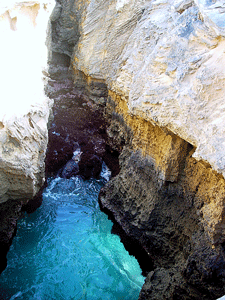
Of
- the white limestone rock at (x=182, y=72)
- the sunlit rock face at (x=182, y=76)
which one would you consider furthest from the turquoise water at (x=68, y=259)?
the white limestone rock at (x=182, y=72)

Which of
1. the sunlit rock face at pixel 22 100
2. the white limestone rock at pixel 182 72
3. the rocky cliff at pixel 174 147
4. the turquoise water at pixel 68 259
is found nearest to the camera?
the white limestone rock at pixel 182 72

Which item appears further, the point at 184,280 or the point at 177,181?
the point at 177,181

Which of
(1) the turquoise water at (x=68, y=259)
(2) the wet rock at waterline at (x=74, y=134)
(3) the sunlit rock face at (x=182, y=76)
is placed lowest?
(1) the turquoise water at (x=68, y=259)

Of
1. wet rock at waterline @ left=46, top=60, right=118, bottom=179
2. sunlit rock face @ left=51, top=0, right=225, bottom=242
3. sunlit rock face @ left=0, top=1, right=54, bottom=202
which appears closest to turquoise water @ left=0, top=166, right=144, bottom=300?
wet rock at waterline @ left=46, top=60, right=118, bottom=179

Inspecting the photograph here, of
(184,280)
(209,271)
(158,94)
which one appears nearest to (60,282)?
(184,280)

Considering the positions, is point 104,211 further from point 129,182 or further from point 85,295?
point 85,295

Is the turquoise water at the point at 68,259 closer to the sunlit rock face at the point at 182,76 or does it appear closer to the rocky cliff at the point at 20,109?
the rocky cliff at the point at 20,109
